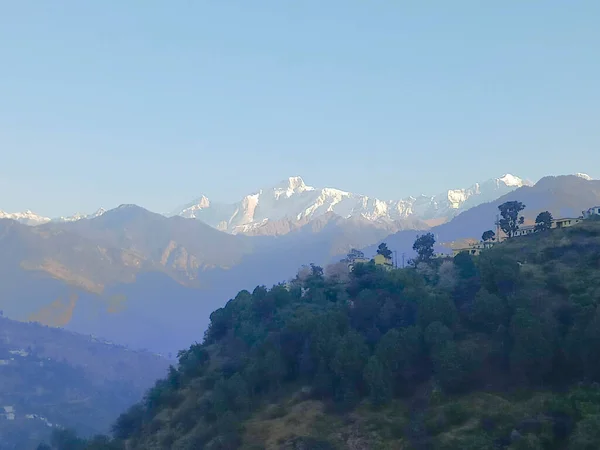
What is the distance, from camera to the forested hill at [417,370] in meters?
47.8

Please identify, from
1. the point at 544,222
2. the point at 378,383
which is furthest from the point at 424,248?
the point at 378,383

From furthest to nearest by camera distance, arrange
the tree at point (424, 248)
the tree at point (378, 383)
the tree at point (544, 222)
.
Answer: the tree at point (424, 248), the tree at point (544, 222), the tree at point (378, 383)

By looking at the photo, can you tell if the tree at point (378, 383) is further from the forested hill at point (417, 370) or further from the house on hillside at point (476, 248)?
the house on hillside at point (476, 248)

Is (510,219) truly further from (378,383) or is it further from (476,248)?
(378,383)

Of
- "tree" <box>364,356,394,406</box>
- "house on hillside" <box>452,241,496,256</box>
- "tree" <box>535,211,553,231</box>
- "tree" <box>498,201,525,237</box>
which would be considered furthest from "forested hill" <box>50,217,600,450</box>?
"house on hillside" <box>452,241,496,256</box>

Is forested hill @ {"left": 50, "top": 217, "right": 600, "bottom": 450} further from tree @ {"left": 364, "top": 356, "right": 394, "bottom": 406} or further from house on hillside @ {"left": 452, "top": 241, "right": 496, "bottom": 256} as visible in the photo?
house on hillside @ {"left": 452, "top": 241, "right": 496, "bottom": 256}

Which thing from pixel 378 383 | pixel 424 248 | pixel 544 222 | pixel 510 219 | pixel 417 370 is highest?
pixel 510 219

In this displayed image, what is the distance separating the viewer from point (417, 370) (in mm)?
58156

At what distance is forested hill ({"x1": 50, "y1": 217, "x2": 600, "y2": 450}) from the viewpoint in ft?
157

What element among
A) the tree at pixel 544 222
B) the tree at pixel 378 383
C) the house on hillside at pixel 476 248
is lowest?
the tree at pixel 378 383

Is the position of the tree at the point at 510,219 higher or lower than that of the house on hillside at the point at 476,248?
higher

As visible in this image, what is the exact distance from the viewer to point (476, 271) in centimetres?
7325

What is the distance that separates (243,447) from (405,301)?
23.3m

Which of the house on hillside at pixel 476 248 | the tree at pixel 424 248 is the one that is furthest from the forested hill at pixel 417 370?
the tree at pixel 424 248
